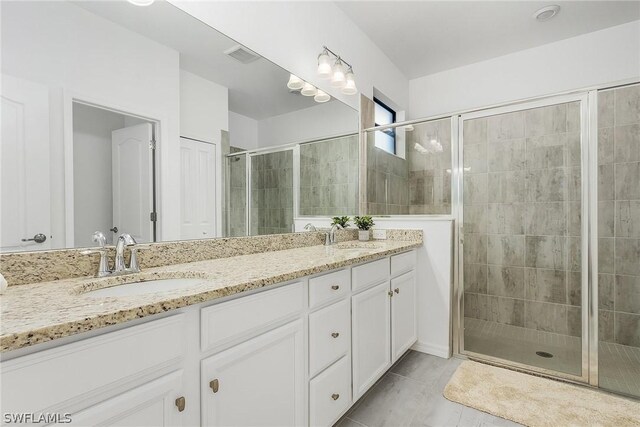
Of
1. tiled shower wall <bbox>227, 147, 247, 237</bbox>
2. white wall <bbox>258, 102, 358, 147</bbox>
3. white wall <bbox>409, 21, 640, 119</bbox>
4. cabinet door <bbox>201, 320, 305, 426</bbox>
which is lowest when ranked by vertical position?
cabinet door <bbox>201, 320, 305, 426</bbox>

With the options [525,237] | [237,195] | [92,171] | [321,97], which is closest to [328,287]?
[237,195]

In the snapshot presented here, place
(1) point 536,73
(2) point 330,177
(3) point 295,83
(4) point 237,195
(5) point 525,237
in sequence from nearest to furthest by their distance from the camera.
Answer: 1. (4) point 237,195
2. (3) point 295,83
3. (2) point 330,177
4. (5) point 525,237
5. (1) point 536,73

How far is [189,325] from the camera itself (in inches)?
33.9

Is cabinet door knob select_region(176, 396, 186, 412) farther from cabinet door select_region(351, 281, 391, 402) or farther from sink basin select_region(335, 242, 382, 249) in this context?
sink basin select_region(335, 242, 382, 249)

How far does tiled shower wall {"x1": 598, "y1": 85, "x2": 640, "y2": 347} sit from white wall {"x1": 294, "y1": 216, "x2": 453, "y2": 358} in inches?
43.1

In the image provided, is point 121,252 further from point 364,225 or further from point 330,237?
point 364,225

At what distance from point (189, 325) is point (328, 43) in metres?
2.30

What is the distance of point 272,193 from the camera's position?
192 cm

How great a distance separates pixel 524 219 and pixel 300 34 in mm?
2198

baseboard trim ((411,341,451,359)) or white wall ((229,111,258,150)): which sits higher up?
white wall ((229,111,258,150))

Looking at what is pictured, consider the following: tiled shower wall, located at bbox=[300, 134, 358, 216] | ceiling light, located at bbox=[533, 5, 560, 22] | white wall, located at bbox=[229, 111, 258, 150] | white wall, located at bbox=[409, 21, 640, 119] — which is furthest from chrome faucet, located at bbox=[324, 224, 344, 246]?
ceiling light, located at bbox=[533, 5, 560, 22]

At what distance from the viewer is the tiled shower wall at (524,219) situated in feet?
7.25

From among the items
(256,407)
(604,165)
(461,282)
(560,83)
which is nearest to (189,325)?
(256,407)

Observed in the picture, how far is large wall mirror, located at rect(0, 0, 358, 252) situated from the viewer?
985mm
